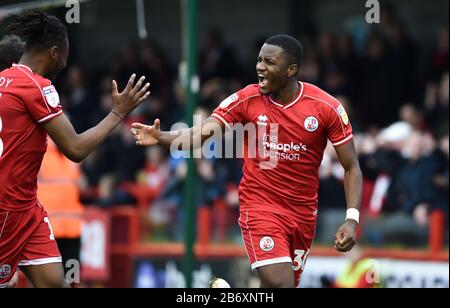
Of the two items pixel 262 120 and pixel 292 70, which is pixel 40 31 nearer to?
pixel 262 120

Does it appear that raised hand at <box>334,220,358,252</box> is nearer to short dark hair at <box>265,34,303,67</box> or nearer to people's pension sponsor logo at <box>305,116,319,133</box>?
people's pension sponsor logo at <box>305,116,319,133</box>

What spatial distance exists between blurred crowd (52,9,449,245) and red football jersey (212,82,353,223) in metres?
3.16

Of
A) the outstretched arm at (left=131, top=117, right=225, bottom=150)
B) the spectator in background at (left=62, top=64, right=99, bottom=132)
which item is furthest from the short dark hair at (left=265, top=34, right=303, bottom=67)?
the spectator in background at (left=62, top=64, right=99, bottom=132)

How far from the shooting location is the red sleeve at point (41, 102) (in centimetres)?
752

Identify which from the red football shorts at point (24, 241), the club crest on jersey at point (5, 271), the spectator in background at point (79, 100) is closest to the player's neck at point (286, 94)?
the red football shorts at point (24, 241)

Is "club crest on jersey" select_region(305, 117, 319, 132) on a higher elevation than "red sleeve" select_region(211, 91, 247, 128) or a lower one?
lower

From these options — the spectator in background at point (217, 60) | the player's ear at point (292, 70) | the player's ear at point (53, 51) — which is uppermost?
the spectator in background at point (217, 60)

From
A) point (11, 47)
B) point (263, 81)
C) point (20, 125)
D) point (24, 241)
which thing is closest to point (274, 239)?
point (263, 81)

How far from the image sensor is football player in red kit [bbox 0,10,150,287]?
755cm

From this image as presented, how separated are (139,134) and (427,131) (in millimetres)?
6466

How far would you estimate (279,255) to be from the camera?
830 centimetres

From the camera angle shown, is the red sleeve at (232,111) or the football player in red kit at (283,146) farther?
the red sleeve at (232,111)

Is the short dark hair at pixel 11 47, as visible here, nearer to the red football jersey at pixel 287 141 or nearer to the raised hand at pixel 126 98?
the raised hand at pixel 126 98

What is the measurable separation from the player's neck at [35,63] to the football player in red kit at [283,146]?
1121 mm
